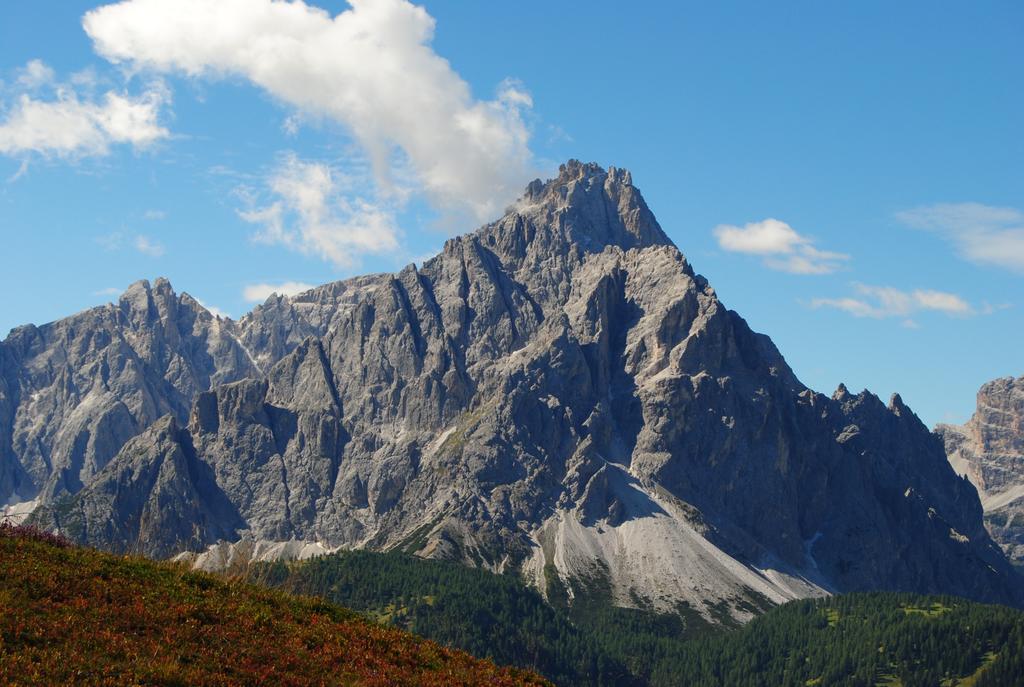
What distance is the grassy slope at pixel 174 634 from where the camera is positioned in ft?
126

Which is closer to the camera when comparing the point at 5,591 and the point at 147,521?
the point at 5,591

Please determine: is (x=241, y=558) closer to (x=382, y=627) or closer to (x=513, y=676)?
(x=382, y=627)

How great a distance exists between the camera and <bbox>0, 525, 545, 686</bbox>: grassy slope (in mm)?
38312

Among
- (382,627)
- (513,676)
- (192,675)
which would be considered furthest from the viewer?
(382,627)

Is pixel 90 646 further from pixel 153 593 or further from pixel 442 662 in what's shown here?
pixel 442 662

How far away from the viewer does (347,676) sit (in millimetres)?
42469

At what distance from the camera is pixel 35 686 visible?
35500 millimetres

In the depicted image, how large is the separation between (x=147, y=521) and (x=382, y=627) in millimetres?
12137

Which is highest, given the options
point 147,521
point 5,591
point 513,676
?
point 147,521

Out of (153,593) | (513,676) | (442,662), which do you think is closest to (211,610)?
(153,593)

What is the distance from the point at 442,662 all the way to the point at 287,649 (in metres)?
7.09

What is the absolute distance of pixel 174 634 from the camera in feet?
138

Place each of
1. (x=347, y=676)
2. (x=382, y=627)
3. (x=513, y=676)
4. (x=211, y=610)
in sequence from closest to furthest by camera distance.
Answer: (x=347, y=676) → (x=211, y=610) → (x=513, y=676) → (x=382, y=627)

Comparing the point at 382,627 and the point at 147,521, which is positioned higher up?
the point at 147,521
